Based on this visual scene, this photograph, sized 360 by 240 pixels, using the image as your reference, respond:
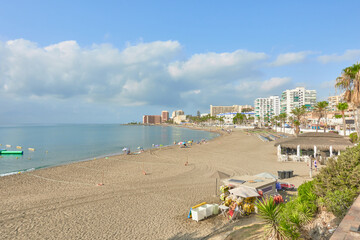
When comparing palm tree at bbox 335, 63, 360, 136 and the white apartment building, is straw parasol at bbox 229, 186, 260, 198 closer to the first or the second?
palm tree at bbox 335, 63, 360, 136

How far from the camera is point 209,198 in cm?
1280

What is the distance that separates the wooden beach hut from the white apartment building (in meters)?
128

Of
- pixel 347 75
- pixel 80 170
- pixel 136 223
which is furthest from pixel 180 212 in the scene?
pixel 347 75

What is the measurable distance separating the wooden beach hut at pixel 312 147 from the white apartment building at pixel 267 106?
128 m

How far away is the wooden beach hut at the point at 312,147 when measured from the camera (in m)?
21.5

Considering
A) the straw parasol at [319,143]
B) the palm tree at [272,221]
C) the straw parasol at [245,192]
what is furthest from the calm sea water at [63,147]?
the straw parasol at [319,143]

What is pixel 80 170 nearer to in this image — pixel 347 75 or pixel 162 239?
pixel 162 239

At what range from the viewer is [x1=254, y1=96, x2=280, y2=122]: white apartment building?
5771 inches

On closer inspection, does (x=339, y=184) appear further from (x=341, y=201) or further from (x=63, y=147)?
(x=63, y=147)

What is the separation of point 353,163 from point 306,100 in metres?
144

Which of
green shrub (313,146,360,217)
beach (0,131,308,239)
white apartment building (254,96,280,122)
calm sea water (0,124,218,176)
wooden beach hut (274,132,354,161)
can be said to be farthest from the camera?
white apartment building (254,96,280,122)

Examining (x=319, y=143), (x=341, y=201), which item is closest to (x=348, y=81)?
(x=319, y=143)

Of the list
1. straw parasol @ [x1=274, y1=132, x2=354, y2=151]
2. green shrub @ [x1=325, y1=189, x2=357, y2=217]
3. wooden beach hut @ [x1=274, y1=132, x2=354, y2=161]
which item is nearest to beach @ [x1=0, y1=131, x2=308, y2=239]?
wooden beach hut @ [x1=274, y1=132, x2=354, y2=161]

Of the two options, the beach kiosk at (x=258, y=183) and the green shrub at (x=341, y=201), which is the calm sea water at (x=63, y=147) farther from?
the green shrub at (x=341, y=201)
